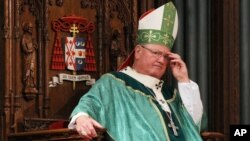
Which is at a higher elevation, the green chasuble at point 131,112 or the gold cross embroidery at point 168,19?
the gold cross embroidery at point 168,19

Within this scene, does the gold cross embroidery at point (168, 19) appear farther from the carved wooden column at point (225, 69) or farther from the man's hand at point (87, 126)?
the carved wooden column at point (225, 69)

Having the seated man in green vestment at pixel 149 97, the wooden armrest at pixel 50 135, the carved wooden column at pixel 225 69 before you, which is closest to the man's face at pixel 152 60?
the seated man in green vestment at pixel 149 97

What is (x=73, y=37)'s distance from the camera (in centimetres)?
523

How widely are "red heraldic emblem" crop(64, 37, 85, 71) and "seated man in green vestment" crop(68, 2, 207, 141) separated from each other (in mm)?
919

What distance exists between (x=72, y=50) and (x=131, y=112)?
1.32 m

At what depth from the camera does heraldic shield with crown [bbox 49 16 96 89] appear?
17.0 feet

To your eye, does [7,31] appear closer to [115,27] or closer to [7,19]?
[7,19]

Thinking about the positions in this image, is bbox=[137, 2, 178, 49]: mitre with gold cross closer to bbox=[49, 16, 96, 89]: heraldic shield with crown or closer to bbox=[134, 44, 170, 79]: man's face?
bbox=[134, 44, 170, 79]: man's face

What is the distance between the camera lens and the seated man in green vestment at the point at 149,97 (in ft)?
12.9

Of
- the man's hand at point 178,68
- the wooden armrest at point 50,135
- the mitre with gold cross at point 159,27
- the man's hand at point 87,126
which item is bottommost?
the wooden armrest at point 50,135

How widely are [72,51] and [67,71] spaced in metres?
0.15

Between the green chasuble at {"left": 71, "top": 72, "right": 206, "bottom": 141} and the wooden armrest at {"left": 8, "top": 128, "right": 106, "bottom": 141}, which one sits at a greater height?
the green chasuble at {"left": 71, "top": 72, "right": 206, "bottom": 141}

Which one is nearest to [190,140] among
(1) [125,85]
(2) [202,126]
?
(2) [202,126]

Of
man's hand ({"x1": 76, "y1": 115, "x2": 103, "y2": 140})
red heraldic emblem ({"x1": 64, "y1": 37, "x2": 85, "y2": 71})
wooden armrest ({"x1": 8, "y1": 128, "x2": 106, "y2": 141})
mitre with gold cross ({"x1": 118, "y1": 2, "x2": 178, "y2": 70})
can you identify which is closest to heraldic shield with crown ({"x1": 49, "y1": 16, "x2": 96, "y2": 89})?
red heraldic emblem ({"x1": 64, "y1": 37, "x2": 85, "y2": 71})
